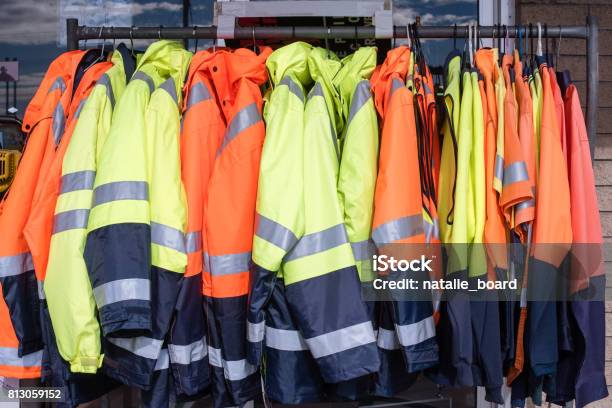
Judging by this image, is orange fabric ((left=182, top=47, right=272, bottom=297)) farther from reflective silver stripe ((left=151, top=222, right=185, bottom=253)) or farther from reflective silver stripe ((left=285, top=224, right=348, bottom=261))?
reflective silver stripe ((left=285, top=224, right=348, bottom=261))

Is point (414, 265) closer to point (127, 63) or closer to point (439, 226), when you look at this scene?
point (439, 226)

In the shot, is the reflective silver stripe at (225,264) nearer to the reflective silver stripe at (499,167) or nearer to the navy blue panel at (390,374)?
the navy blue panel at (390,374)

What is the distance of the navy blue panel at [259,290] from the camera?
179cm

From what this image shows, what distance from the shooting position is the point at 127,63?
215 cm

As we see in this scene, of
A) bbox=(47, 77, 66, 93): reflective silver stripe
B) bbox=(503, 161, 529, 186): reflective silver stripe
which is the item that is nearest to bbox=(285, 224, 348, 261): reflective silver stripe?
bbox=(503, 161, 529, 186): reflective silver stripe

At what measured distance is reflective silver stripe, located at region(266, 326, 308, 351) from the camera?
1.87 m

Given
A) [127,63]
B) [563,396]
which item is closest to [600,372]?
[563,396]

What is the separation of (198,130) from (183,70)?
274mm

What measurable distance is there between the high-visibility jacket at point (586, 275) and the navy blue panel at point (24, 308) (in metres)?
1.77

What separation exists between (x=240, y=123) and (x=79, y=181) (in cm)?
54

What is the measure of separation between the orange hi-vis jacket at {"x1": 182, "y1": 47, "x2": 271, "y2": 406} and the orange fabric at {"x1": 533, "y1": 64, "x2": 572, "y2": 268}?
892mm

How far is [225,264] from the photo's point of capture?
6.13 feet

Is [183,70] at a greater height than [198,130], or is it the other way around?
[183,70]

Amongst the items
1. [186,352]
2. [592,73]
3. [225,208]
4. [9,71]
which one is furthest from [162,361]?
[9,71]
